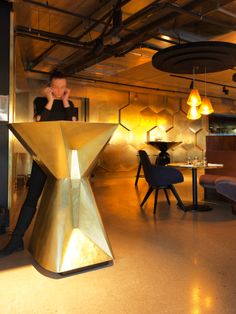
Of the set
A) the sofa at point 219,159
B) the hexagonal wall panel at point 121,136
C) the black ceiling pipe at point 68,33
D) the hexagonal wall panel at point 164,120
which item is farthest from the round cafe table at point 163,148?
the black ceiling pipe at point 68,33

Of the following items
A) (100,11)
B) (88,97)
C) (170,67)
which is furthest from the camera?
(88,97)

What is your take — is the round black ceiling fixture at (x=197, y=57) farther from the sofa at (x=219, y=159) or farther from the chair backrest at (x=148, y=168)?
the chair backrest at (x=148, y=168)

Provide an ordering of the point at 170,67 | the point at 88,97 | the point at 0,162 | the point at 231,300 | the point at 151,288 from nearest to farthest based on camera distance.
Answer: the point at 231,300 → the point at 151,288 → the point at 0,162 → the point at 170,67 → the point at 88,97

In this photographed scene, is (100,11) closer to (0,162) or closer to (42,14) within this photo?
(42,14)

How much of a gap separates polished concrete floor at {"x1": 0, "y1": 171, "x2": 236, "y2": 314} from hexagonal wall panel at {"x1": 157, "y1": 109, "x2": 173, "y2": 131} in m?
6.87

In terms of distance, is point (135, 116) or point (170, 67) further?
point (135, 116)

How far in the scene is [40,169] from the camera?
98.5 inches

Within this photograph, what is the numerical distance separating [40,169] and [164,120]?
316 inches

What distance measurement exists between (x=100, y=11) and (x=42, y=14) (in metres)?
0.87

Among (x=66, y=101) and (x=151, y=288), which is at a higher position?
(x=66, y=101)

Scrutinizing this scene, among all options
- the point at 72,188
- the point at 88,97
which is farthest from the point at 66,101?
the point at 88,97

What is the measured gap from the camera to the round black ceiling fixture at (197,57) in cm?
A: 372

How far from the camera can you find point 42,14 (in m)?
4.11

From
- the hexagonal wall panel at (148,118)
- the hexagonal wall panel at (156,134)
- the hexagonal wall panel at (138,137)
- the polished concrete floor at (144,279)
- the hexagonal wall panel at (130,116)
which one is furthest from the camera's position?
the hexagonal wall panel at (156,134)
